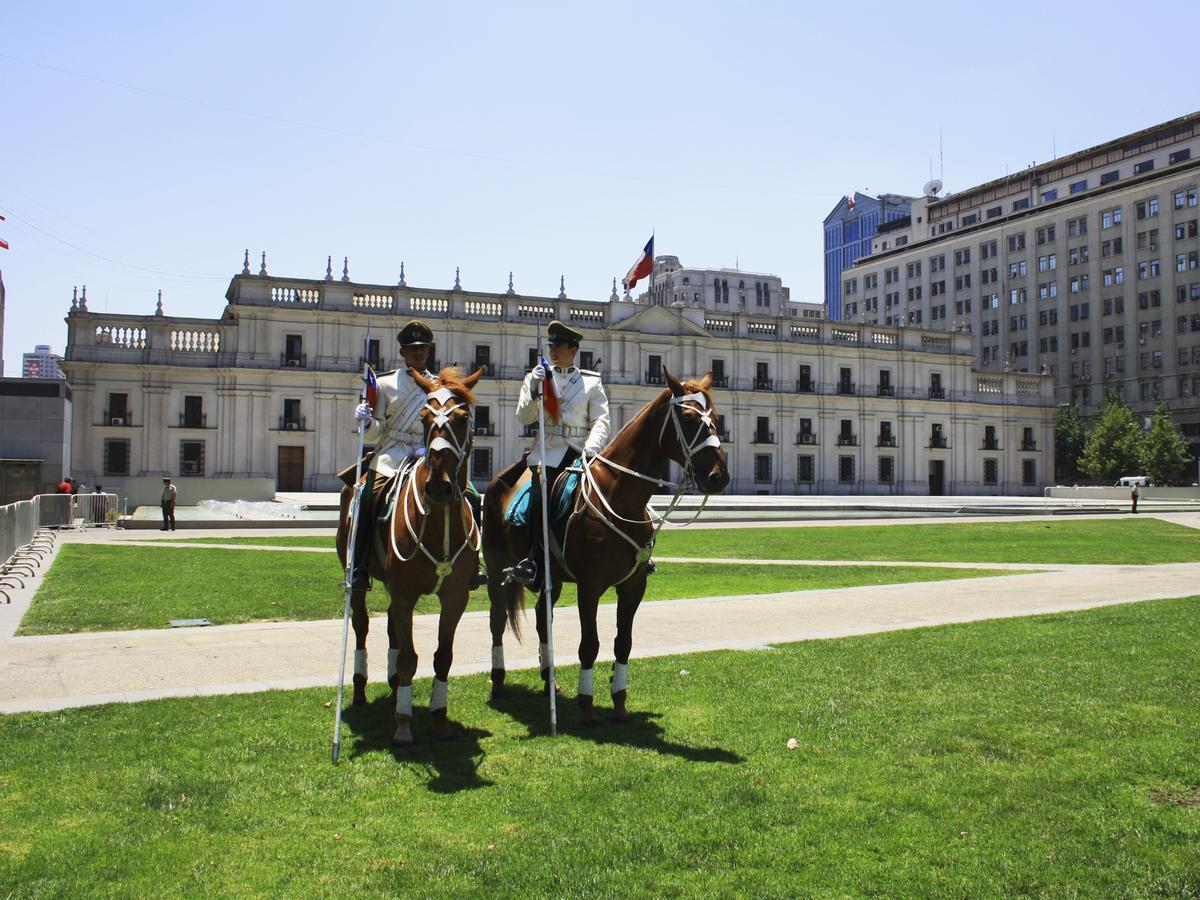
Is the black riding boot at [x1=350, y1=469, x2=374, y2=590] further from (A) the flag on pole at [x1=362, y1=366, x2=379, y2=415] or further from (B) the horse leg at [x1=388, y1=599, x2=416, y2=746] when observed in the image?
(B) the horse leg at [x1=388, y1=599, x2=416, y2=746]

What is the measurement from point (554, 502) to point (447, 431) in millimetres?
1665

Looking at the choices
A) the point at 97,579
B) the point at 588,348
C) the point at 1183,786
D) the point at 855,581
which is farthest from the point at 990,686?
the point at 588,348

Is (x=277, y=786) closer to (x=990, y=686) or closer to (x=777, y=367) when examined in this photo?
(x=990, y=686)

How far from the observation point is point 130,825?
4828mm

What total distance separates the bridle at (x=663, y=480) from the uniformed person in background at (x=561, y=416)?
1.12 feet

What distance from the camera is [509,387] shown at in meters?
63.5

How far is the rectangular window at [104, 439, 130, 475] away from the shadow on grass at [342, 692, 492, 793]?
54346 millimetres

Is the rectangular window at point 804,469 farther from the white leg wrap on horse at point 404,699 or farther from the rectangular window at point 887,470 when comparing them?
the white leg wrap on horse at point 404,699

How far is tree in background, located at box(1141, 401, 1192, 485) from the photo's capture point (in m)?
69.4

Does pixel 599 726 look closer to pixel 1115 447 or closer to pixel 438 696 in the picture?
pixel 438 696

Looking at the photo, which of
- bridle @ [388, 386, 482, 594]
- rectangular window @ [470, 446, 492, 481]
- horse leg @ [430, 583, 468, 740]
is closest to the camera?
bridle @ [388, 386, 482, 594]

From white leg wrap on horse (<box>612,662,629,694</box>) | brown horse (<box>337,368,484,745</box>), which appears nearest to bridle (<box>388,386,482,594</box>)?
brown horse (<box>337,368,484,745</box>)

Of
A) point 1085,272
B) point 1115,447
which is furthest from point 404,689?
point 1085,272

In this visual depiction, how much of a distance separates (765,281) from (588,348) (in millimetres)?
71073
